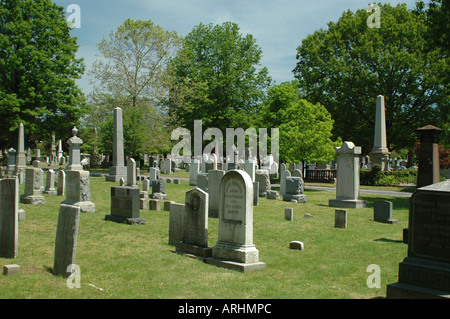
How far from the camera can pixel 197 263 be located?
26.3 ft

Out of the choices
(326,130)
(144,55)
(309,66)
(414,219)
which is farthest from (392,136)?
(414,219)

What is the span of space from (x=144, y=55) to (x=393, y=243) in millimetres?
32572

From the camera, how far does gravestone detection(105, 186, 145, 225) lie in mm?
11953

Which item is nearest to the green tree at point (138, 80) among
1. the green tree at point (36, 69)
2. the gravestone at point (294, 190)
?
the green tree at point (36, 69)

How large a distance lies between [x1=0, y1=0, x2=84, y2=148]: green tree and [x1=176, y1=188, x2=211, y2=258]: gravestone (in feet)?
90.8

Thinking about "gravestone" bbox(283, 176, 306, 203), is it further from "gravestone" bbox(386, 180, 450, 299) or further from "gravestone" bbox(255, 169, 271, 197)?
"gravestone" bbox(386, 180, 450, 299)

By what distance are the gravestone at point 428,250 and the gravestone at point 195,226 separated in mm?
3862

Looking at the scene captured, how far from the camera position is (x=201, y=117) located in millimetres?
46000

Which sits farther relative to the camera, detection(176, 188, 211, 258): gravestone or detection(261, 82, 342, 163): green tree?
detection(261, 82, 342, 163): green tree

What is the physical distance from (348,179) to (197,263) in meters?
11.9

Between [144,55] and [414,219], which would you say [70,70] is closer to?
[144,55]

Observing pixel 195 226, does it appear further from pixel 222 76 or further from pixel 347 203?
pixel 222 76

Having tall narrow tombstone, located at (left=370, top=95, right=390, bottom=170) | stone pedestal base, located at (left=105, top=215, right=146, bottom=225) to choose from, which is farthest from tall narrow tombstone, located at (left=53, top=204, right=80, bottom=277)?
tall narrow tombstone, located at (left=370, top=95, right=390, bottom=170)

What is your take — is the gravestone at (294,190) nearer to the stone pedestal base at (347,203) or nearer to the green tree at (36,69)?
the stone pedestal base at (347,203)
